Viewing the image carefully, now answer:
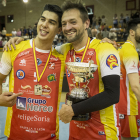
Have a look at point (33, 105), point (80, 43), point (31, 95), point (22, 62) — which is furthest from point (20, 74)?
point (80, 43)

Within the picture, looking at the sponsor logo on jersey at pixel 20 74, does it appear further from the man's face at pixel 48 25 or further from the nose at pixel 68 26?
the nose at pixel 68 26

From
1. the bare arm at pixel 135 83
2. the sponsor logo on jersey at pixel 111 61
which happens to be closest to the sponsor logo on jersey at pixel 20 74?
the sponsor logo on jersey at pixel 111 61

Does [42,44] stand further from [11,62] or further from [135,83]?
[135,83]

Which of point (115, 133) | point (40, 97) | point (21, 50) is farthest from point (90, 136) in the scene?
point (21, 50)

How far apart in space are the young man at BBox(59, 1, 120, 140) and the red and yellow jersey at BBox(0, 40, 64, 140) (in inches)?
8.6

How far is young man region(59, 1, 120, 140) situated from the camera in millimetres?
1292

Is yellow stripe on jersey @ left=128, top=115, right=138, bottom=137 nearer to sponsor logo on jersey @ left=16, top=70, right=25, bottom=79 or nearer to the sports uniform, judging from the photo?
the sports uniform

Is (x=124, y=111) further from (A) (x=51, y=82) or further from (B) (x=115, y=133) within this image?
(A) (x=51, y=82)

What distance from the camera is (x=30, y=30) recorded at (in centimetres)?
1491

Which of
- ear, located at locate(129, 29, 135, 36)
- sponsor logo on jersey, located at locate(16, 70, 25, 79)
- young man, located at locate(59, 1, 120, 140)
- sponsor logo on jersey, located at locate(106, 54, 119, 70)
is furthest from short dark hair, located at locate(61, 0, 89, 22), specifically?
ear, located at locate(129, 29, 135, 36)

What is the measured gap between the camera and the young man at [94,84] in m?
1.29

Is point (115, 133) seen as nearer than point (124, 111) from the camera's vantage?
Yes

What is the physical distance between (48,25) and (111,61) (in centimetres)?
82

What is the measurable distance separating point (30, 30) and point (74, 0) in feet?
45.9
